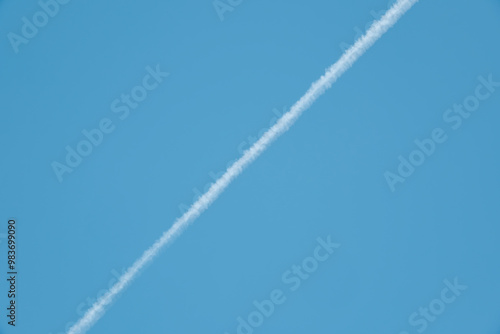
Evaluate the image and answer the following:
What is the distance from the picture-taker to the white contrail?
1.55 m

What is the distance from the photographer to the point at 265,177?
1558 mm

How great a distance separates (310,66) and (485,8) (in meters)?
0.87

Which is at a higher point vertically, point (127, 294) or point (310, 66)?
point (310, 66)

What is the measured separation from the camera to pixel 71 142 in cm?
159

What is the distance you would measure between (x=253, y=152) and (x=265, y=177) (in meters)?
0.13

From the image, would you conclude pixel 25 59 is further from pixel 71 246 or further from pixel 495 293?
pixel 495 293

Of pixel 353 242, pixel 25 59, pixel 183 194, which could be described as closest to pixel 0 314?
pixel 183 194

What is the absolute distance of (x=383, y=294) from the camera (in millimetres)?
1568

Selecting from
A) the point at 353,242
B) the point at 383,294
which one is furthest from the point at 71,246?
the point at 383,294

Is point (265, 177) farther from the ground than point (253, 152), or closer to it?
closer to it

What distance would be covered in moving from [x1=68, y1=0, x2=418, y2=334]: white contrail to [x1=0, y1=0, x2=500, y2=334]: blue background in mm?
36

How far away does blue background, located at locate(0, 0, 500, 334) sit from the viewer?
1.56 metres

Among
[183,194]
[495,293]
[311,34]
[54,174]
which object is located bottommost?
[495,293]

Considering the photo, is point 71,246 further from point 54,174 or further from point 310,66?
point 310,66
